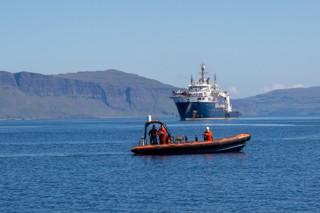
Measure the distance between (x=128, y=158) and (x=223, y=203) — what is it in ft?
86.6

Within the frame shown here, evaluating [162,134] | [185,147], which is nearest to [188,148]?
[185,147]

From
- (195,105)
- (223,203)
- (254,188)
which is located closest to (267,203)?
(223,203)

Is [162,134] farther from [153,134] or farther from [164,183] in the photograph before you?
[164,183]

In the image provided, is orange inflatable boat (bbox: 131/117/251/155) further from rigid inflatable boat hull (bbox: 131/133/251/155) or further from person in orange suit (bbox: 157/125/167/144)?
person in orange suit (bbox: 157/125/167/144)

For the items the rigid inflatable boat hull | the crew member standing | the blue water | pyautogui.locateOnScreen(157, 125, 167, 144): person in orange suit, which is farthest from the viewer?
the crew member standing

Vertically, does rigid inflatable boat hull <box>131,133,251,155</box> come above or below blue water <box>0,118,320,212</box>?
above

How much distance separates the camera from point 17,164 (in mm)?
59531

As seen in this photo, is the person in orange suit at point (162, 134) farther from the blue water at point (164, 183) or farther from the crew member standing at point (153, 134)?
the blue water at point (164, 183)

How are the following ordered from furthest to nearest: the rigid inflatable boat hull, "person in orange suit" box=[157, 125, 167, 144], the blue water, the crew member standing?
the crew member standing → the rigid inflatable boat hull → "person in orange suit" box=[157, 125, 167, 144] → the blue water

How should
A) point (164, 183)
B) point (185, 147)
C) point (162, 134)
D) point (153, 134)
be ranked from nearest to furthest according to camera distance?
point (164, 183), point (162, 134), point (185, 147), point (153, 134)

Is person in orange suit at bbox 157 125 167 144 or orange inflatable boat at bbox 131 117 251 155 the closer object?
person in orange suit at bbox 157 125 167 144

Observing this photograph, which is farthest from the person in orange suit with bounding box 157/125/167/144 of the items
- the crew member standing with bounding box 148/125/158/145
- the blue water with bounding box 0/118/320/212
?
the blue water with bounding box 0/118/320/212

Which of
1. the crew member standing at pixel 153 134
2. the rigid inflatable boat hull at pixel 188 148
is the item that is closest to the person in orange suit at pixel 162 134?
the crew member standing at pixel 153 134

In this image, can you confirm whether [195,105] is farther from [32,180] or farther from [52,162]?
[32,180]
